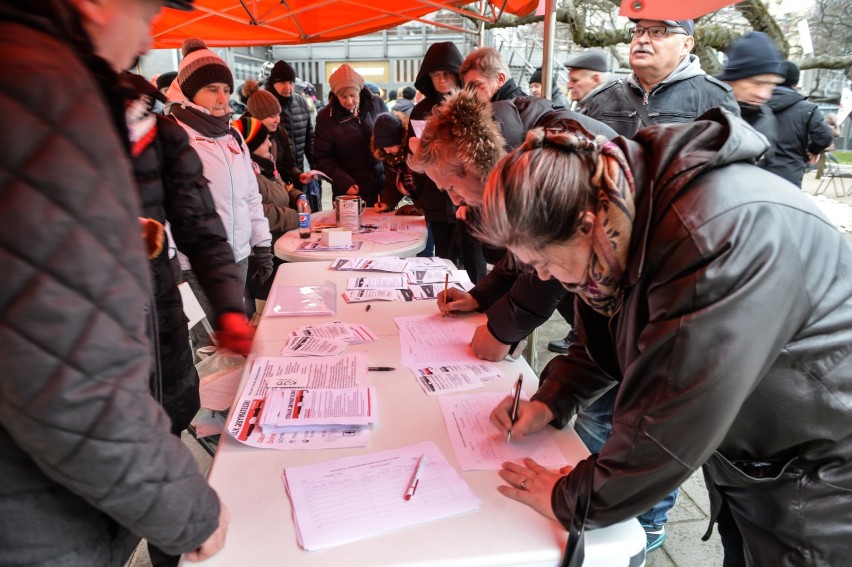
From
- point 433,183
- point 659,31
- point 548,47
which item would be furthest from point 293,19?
point 659,31

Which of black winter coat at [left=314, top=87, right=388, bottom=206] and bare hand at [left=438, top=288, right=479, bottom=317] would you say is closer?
bare hand at [left=438, top=288, right=479, bottom=317]

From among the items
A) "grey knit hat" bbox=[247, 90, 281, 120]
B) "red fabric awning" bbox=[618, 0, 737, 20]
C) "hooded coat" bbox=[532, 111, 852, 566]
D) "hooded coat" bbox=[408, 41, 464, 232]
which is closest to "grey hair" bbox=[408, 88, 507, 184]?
"hooded coat" bbox=[532, 111, 852, 566]

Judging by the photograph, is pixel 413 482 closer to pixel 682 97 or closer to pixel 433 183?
pixel 682 97

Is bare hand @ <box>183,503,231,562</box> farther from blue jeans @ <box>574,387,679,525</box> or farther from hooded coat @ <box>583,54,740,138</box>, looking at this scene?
hooded coat @ <box>583,54,740,138</box>

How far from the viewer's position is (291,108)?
4996 millimetres

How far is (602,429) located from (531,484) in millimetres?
1002

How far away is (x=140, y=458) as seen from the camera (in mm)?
641

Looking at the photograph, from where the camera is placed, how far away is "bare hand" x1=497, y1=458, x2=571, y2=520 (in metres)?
0.93

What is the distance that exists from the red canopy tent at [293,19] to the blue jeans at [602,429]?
2.88 meters

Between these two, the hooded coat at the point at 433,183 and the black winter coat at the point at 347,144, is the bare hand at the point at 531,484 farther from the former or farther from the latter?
the black winter coat at the point at 347,144

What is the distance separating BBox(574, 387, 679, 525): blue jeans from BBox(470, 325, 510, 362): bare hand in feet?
1.64

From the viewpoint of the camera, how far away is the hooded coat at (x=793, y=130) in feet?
11.4

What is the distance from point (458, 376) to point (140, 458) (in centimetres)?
86

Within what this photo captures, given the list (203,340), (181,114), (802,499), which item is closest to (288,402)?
(802,499)
